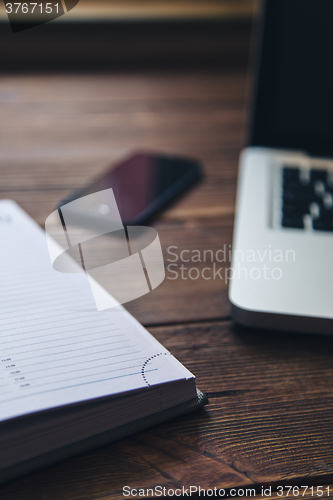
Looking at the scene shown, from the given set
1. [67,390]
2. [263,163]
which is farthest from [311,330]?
[263,163]

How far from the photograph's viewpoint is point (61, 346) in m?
0.33

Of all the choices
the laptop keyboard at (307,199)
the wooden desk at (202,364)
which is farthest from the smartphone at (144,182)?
the laptop keyboard at (307,199)

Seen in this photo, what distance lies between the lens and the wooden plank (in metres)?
0.28

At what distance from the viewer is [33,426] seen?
27 cm

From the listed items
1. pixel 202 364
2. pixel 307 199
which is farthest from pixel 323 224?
pixel 202 364

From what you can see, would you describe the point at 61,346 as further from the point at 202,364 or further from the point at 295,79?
the point at 295,79

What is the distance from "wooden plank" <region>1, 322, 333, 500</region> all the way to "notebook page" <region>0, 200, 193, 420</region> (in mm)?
42

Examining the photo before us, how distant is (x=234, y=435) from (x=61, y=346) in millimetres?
139

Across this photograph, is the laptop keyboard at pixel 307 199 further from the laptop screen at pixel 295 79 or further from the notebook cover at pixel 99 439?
the notebook cover at pixel 99 439

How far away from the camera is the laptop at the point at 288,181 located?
1.29 feet

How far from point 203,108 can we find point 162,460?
2.86 feet

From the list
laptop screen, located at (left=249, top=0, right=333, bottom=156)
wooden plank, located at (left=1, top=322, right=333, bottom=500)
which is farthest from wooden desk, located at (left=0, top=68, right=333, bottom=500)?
laptop screen, located at (left=249, top=0, right=333, bottom=156)

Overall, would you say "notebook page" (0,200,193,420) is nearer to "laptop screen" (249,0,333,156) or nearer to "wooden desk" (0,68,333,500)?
"wooden desk" (0,68,333,500)

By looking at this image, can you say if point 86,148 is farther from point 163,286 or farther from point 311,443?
point 311,443
